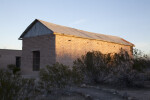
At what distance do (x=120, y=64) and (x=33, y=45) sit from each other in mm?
8849

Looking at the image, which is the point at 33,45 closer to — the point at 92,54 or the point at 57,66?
the point at 92,54

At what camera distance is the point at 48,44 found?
14914 millimetres

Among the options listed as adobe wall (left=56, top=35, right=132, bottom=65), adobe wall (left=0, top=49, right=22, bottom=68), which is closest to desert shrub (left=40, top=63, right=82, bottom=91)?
adobe wall (left=56, top=35, right=132, bottom=65)

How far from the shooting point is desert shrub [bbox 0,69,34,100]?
442cm

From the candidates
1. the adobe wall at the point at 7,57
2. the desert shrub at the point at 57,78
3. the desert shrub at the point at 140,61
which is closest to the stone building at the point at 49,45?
the desert shrub at the point at 140,61

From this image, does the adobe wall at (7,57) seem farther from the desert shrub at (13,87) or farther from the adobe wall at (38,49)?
the desert shrub at (13,87)

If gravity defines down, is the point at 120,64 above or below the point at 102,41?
below

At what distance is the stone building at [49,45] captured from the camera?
1462cm

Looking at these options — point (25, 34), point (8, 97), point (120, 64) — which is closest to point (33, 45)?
point (25, 34)

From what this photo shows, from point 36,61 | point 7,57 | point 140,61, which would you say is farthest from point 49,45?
point 7,57

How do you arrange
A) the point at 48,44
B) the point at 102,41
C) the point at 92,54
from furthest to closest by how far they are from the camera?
the point at 102,41 → the point at 48,44 → the point at 92,54

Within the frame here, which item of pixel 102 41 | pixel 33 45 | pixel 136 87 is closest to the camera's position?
pixel 136 87

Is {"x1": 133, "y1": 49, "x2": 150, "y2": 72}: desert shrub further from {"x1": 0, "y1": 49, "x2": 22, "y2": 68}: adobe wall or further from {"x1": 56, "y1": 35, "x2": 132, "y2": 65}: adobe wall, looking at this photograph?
{"x1": 0, "y1": 49, "x2": 22, "y2": 68}: adobe wall

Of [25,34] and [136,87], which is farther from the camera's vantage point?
[25,34]
